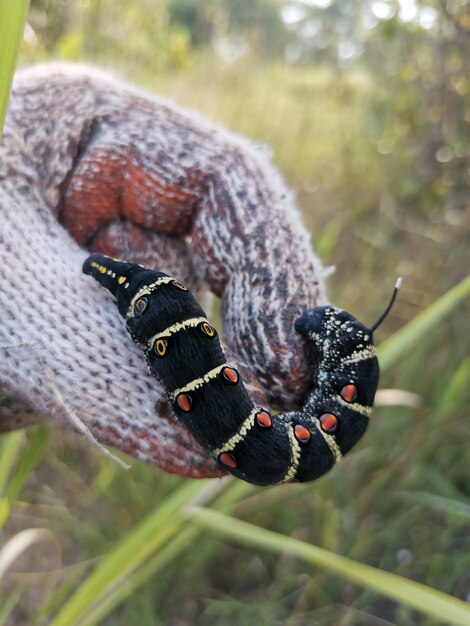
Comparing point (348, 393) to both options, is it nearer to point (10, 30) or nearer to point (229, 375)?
point (229, 375)

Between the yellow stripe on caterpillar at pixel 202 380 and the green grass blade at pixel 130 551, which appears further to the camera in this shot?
the green grass blade at pixel 130 551

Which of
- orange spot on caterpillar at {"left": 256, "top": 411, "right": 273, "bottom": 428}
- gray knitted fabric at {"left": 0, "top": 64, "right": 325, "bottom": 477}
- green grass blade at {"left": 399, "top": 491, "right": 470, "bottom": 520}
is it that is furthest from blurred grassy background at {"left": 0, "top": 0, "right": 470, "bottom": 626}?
orange spot on caterpillar at {"left": 256, "top": 411, "right": 273, "bottom": 428}

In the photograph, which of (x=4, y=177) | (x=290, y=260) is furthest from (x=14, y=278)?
(x=290, y=260)

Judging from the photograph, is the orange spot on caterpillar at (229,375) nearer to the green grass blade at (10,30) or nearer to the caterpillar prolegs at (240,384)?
the caterpillar prolegs at (240,384)

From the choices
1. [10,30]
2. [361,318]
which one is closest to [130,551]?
[10,30]

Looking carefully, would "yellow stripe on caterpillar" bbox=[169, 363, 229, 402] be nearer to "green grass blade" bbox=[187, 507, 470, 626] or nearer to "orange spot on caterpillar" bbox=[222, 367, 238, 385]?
"orange spot on caterpillar" bbox=[222, 367, 238, 385]

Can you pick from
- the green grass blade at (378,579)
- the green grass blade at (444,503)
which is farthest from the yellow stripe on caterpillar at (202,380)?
the green grass blade at (444,503)
